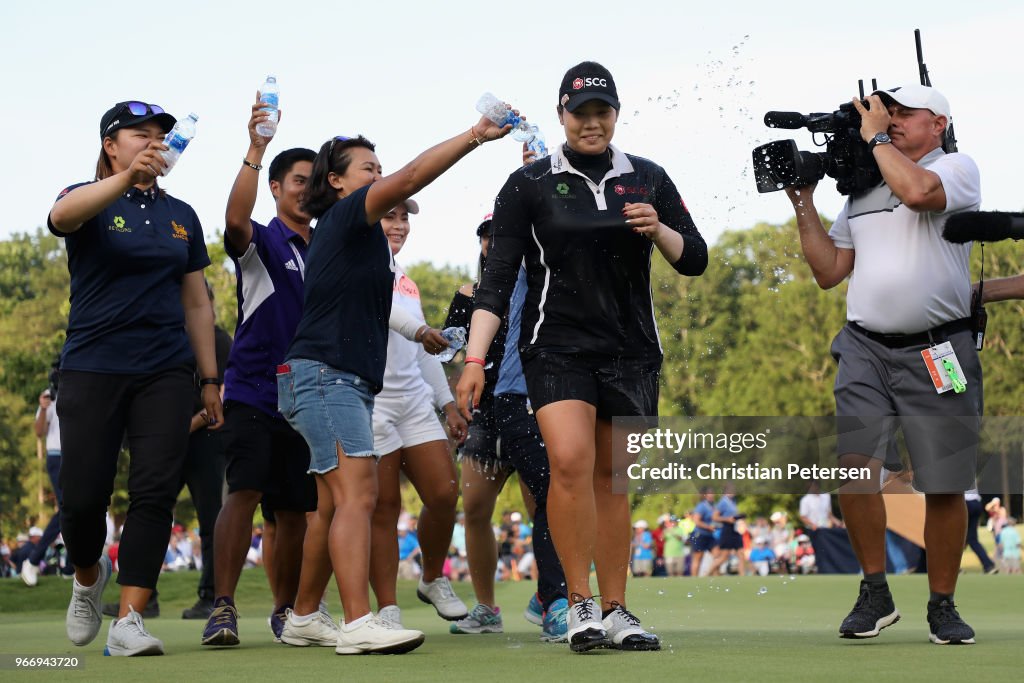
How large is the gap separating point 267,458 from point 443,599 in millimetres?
1717

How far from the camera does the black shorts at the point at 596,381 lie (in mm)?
5855

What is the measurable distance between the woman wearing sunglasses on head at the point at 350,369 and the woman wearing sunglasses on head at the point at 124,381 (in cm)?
61

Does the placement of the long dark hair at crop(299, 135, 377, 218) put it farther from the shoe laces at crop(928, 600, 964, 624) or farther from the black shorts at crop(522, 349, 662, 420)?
the shoe laces at crop(928, 600, 964, 624)

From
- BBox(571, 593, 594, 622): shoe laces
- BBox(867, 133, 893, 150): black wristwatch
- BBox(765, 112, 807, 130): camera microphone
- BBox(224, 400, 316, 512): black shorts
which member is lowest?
BBox(571, 593, 594, 622): shoe laces

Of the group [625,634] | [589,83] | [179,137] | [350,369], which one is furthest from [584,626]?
[179,137]

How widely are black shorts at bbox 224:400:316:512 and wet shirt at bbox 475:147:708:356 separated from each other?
179 centimetres

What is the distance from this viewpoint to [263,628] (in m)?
9.47

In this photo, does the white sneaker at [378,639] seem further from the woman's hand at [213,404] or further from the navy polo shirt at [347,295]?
the woman's hand at [213,404]

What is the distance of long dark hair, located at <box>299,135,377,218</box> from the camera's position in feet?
22.2

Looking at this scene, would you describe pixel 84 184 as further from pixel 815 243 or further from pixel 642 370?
pixel 815 243

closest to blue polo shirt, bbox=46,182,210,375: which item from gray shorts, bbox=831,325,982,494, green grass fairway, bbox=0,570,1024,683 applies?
green grass fairway, bbox=0,570,1024,683

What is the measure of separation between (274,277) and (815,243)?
278 centimetres

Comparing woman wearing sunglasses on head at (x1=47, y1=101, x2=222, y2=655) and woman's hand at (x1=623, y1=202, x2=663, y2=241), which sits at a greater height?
woman's hand at (x1=623, y1=202, x2=663, y2=241)

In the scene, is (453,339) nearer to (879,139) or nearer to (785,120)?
(785,120)
